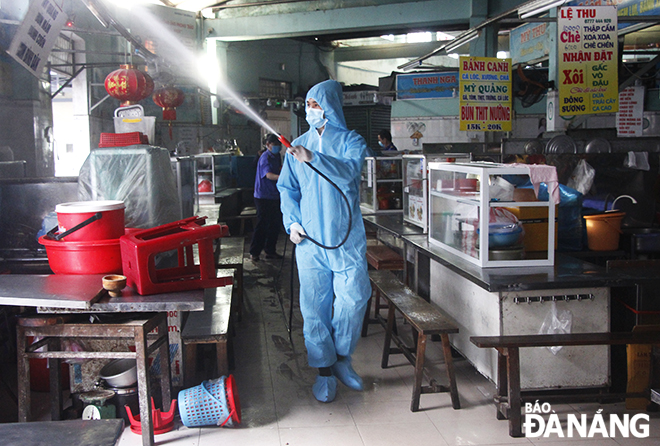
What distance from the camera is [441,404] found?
366 cm

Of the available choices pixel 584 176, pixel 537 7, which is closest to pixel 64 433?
pixel 584 176

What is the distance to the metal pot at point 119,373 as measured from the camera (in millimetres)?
3387

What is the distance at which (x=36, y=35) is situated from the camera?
15.9ft

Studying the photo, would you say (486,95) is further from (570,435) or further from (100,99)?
(100,99)

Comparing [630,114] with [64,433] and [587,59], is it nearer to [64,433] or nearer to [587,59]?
[587,59]

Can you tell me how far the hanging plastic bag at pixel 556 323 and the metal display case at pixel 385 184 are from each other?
3.73 m

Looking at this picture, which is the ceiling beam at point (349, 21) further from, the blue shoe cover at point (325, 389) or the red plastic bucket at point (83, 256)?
the red plastic bucket at point (83, 256)

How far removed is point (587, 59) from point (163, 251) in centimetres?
630

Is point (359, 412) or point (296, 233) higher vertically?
point (296, 233)

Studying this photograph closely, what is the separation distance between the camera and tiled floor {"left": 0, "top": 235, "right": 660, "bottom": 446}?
320 cm

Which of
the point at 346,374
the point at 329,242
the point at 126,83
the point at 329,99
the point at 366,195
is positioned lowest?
the point at 346,374

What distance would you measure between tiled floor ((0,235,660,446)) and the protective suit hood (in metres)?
1.89

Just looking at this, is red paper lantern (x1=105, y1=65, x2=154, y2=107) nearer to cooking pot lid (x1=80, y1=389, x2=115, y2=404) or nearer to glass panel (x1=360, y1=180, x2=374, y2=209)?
glass panel (x1=360, y1=180, x2=374, y2=209)

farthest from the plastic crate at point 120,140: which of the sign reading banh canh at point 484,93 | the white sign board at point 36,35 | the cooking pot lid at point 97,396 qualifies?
the sign reading banh canh at point 484,93
